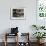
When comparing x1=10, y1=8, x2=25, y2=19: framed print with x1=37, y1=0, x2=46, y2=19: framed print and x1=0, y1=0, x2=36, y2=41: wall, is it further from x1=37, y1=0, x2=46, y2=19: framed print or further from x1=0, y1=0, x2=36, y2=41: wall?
x1=37, y1=0, x2=46, y2=19: framed print

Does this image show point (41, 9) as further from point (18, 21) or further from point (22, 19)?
point (18, 21)

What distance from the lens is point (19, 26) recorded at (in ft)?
21.9

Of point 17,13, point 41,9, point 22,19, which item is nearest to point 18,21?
point 22,19

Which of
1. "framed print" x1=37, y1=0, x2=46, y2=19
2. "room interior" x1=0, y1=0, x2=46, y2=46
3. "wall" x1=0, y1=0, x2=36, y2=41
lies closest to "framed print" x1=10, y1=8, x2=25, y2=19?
"room interior" x1=0, y1=0, x2=46, y2=46

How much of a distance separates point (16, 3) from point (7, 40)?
1.66 m

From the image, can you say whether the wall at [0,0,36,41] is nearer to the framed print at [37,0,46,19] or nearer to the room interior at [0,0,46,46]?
the room interior at [0,0,46,46]

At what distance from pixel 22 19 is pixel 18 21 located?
0.64 feet

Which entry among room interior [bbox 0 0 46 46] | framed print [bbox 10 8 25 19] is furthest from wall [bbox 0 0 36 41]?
framed print [bbox 10 8 25 19]

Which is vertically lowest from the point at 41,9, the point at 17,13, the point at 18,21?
the point at 18,21

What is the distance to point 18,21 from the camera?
6.65 m

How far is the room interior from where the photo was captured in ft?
21.6

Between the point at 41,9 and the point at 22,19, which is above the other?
the point at 41,9

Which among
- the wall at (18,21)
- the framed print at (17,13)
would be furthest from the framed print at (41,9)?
the framed print at (17,13)

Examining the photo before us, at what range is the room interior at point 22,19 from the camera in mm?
6578
